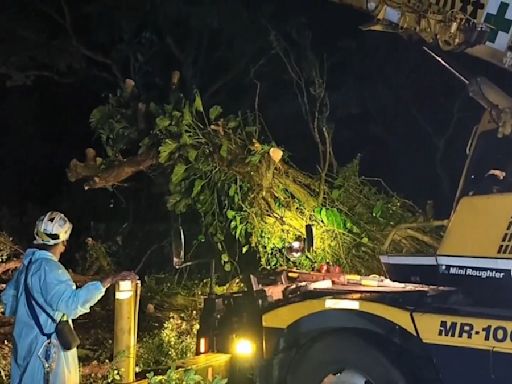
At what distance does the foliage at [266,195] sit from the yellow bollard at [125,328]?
277 cm

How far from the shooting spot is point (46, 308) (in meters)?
4.60

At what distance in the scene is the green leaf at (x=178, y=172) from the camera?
8242 millimetres

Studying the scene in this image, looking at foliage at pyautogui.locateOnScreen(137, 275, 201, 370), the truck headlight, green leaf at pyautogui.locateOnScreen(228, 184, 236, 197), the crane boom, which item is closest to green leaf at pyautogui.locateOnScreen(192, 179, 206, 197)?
green leaf at pyautogui.locateOnScreen(228, 184, 236, 197)

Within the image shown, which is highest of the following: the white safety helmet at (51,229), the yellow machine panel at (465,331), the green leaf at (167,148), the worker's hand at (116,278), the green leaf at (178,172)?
the green leaf at (167,148)

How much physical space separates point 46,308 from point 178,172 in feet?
12.4

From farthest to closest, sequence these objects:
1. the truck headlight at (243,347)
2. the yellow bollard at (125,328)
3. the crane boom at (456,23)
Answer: the truck headlight at (243,347), the yellow bollard at (125,328), the crane boom at (456,23)

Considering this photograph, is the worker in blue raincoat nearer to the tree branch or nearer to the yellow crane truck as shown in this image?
the yellow crane truck

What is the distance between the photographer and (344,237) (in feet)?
26.8

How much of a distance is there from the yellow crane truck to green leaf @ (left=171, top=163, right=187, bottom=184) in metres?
2.52

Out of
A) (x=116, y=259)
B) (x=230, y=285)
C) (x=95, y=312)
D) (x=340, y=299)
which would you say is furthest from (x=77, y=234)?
(x=340, y=299)

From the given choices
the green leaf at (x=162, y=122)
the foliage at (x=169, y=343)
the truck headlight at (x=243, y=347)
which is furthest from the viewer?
the foliage at (x=169, y=343)

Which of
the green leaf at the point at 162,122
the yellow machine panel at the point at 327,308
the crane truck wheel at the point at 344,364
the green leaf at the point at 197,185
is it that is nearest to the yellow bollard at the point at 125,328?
the yellow machine panel at the point at 327,308

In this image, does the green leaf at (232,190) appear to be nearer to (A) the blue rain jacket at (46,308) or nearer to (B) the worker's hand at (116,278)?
(B) the worker's hand at (116,278)

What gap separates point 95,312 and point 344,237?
157 inches
